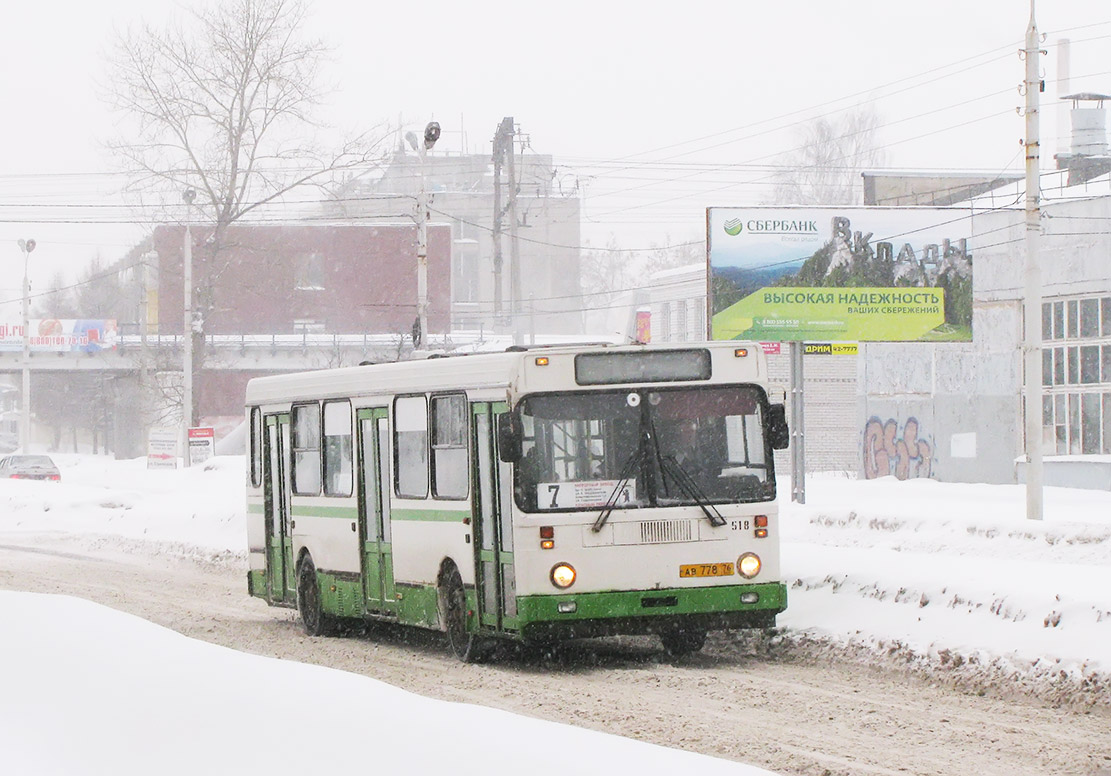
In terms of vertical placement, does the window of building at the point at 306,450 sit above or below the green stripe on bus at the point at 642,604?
above

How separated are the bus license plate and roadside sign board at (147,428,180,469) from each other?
38785 mm

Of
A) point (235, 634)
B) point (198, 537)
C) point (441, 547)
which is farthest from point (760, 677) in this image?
point (198, 537)

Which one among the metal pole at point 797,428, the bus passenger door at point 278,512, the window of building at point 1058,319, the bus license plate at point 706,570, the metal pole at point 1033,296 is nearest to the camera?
the bus license plate at point 706,570

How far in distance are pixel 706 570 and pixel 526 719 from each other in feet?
20.5

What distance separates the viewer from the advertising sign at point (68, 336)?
78.7 meters

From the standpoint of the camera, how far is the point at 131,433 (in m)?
103

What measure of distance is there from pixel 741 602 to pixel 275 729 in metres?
7.43

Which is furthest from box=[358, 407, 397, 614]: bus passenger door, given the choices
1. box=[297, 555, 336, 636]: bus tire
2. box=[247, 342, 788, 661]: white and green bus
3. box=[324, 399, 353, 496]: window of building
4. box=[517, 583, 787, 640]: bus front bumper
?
box=[517, 583, 787, 640]: bus front bumper

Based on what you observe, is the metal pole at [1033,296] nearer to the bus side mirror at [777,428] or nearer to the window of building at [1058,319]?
the bus side mirror at [777,428]

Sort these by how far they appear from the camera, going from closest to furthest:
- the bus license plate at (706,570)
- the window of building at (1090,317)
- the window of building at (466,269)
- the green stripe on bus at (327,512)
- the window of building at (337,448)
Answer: the bus license plate at (706,570), the green stripe on bus at (327,512), the window of building at (337,448), the window of building at (1090,317), the window of building at (466,269)

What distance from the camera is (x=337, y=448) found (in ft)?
54.7

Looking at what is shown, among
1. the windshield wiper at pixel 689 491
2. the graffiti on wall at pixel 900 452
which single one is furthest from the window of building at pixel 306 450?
the graffiti on wall at pixel 900 452

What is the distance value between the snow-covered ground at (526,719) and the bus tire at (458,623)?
8.72 feet

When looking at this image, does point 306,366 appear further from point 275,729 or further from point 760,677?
point 275,729
